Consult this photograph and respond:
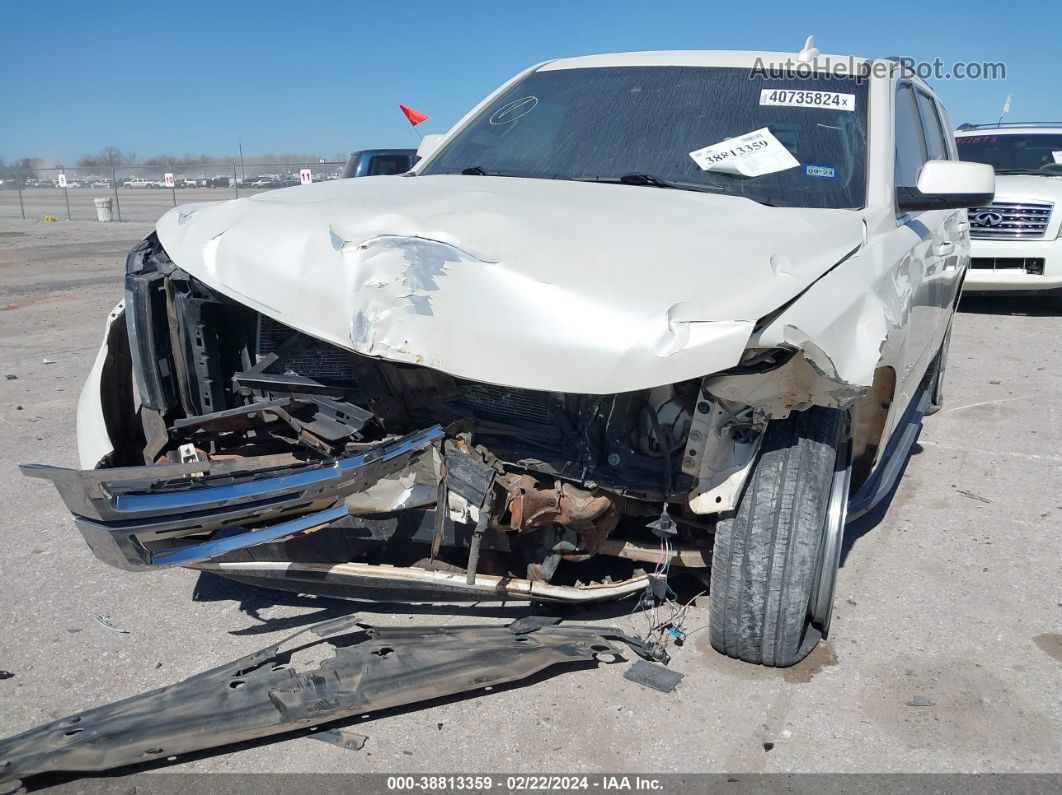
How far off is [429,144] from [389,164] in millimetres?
8404

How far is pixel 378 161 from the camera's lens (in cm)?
1231

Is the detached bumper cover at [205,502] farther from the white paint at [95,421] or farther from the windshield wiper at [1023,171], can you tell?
the windshield wiper at [1023,171]

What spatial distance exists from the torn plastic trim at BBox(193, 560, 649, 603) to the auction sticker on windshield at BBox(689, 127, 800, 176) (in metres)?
1.53

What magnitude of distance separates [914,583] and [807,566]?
114 centimetres

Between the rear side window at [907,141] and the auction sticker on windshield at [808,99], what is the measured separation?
27cm

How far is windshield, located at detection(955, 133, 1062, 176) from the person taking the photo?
32.8 feet

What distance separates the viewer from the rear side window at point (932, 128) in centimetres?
452

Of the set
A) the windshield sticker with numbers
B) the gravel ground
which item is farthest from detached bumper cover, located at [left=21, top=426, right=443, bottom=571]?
the windshield sticker with numbers

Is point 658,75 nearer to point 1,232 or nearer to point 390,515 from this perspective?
point 390,515

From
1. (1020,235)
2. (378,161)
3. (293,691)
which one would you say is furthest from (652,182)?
(378,161)

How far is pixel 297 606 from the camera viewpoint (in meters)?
3.28

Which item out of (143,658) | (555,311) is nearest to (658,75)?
(555,311)

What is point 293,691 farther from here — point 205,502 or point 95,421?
point 95,421

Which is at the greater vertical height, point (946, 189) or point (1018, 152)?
point (1018, 152)
